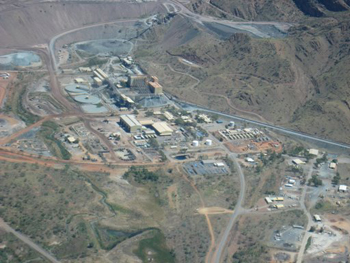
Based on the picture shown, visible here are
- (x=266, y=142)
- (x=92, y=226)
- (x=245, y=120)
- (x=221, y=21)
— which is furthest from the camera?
(x=221, y=21)

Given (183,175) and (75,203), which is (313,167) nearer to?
(183,175)

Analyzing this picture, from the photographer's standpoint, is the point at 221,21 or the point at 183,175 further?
the point at 221,21

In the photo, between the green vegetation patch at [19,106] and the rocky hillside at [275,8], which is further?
the rocky hillside at [275,8]

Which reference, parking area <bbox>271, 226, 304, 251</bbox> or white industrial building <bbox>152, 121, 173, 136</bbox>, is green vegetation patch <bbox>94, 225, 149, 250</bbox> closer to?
parking area <bbox>271, 226, 304, 251</bbox>

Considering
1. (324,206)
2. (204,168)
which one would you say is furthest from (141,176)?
(324,206)

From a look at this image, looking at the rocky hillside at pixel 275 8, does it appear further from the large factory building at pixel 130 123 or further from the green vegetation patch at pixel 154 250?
the green vegetation patch at pixel 154 250

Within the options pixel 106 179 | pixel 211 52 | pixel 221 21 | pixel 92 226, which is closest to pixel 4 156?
pixel 106 179

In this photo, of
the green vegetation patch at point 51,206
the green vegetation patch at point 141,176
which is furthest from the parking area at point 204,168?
the green vegetation patch at point 51,206
